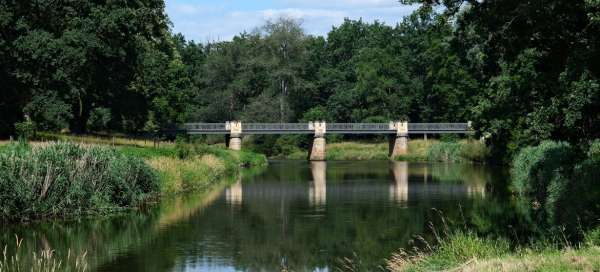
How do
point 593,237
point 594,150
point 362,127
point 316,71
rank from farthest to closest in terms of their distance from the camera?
1. point 316,71
2. point 362,127
3. point 594,150
4. point 593,237

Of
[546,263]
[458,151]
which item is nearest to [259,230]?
[546,263]

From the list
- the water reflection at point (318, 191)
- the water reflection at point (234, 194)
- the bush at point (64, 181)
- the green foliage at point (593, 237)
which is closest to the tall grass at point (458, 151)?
the water reflection at point (318, 191)

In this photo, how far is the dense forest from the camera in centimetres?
2261

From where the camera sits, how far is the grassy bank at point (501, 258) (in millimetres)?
14617

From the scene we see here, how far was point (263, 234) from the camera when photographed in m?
30.2

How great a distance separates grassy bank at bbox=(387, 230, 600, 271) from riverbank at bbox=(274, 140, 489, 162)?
209 ft

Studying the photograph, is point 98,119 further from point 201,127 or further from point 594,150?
point 594,150

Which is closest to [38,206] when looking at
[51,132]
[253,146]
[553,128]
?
[553,128]

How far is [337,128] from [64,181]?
76.0 metres

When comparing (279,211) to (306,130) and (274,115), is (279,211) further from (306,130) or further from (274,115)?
(274,115)

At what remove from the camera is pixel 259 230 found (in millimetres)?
31328

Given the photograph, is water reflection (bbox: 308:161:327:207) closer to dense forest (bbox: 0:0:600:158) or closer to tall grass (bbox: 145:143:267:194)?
tall grass (bbox: 145:143:267:194)

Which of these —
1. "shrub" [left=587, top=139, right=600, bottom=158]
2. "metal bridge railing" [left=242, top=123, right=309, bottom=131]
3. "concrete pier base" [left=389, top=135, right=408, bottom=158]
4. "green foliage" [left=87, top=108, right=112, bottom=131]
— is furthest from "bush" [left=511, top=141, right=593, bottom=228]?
"concrete pier base" [left=389, top=135, right=408, bottom=158]

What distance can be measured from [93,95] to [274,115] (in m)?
53.5
